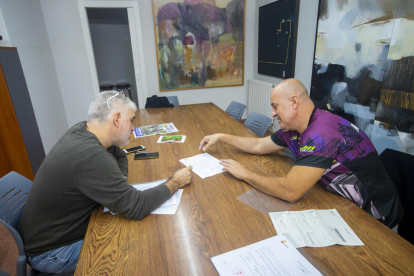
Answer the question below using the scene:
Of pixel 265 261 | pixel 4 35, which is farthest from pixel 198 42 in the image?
pixel 265 261

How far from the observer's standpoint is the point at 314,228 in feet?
3.24

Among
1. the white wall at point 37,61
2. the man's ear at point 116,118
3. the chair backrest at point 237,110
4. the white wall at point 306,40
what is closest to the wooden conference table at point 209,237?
the man's ear at point 116,118

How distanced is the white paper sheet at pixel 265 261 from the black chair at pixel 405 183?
849mm

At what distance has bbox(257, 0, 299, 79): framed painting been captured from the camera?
3422 mm

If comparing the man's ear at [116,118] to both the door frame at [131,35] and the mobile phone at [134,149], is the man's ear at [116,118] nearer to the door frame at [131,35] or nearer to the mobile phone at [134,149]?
the mobile phone at [134,149]

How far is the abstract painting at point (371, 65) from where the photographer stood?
1840 millimetres

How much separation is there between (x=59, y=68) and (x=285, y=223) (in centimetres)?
468

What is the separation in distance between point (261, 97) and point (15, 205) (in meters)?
3.96

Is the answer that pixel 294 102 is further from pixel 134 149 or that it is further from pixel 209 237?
pixel 134 149

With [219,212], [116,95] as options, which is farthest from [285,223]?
[116,95]

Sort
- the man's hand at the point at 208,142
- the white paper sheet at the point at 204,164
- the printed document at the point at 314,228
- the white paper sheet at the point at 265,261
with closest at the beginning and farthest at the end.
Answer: the white paper sheet at the point at 265,261 → the printed document at the point at 314,228 → the white paper sheet at the point at 204,164 → the man's hand at the point at 208,142

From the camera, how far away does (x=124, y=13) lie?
→ 571cm

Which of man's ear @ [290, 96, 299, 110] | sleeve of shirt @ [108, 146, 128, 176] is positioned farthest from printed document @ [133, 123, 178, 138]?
man's ear @ [290, 96, 299, 110]

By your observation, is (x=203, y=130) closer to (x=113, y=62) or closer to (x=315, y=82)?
(x=315, y=82)
